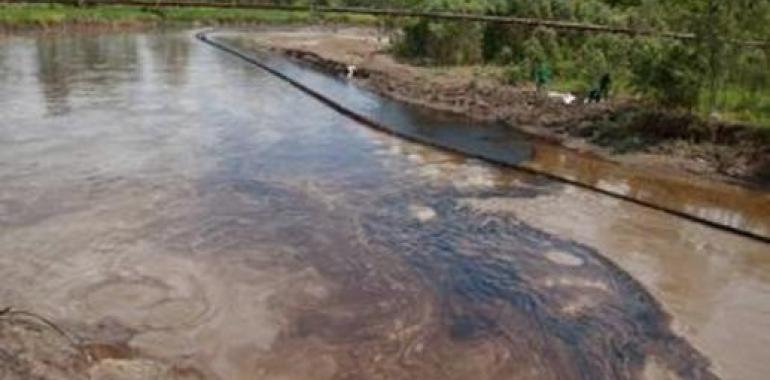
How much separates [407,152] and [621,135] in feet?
16.7

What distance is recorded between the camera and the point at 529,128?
21.5 metres

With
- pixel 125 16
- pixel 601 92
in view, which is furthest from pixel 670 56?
pixel 125 16

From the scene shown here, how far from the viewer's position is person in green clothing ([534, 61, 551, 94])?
24984 mm

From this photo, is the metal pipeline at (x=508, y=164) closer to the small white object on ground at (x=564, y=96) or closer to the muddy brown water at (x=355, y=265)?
the muddy brown water at (x=355, y=265)

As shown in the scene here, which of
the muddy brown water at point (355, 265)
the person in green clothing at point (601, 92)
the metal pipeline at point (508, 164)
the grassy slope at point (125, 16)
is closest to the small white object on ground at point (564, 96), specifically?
the person in green clothing at point (601, 92)

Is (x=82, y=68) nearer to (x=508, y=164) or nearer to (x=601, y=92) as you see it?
(x=601, y=92)

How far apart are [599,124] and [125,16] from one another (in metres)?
44.9

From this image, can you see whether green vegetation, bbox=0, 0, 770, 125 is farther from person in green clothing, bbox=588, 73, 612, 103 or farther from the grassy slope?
the grassy slope

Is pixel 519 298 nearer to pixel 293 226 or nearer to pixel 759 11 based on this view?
pixel 293 226

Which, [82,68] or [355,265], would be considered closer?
[355,265]

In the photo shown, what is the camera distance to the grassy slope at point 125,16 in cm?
5000

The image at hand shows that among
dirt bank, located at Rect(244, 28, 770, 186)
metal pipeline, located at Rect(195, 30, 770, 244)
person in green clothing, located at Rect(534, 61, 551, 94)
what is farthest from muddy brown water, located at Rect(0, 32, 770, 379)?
person in green clothing, located at Rect(534, 61, 551, 94)

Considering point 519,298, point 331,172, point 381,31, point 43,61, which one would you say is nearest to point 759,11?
point 331,172

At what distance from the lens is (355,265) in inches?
464
